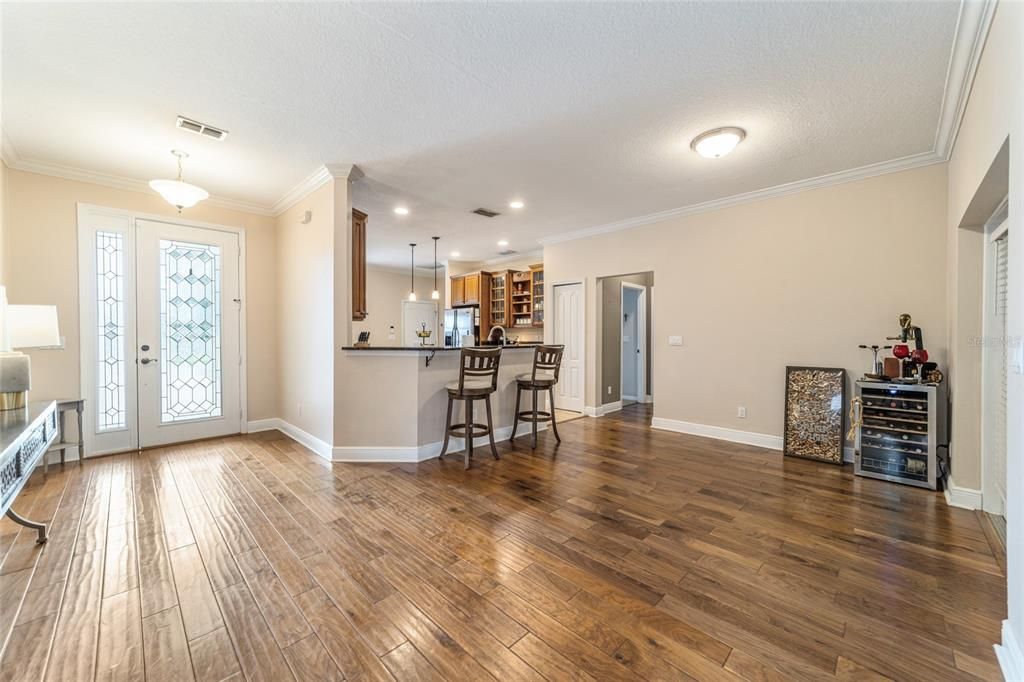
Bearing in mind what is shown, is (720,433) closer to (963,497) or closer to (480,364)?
(963,497)

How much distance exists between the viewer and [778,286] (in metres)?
4.26

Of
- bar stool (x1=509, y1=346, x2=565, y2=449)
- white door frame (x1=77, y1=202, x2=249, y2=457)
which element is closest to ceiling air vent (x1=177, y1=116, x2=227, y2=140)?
white door frame (x1=77, y1=202, x2=249, y2=457)

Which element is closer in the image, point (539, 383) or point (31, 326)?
point (31, 326)

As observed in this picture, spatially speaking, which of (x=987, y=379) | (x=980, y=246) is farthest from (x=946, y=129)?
(x=987, y=379)

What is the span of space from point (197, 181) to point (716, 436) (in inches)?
247

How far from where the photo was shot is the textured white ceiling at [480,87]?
2.01 m

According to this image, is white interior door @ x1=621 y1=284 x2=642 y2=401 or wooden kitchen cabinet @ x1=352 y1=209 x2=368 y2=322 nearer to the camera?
wooden kitchen cabinet @ x1=352 y1=209 x2=368 y2=322

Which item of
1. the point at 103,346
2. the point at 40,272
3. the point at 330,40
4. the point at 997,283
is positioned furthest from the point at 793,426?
the point at 40,272

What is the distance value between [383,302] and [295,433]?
505cm

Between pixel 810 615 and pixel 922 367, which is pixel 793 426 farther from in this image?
pixel 810 615

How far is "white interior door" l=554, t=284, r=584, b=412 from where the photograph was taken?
622 cm

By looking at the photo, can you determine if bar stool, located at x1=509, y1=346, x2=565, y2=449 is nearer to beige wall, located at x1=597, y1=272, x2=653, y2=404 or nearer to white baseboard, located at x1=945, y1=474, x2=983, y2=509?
beige wall, located at x1=597, y1=272, x2=653, y2=404

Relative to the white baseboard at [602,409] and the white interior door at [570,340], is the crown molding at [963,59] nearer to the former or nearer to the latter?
the white interior door at [570,340]

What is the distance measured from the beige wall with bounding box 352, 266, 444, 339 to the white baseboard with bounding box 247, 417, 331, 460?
13.1 feet
